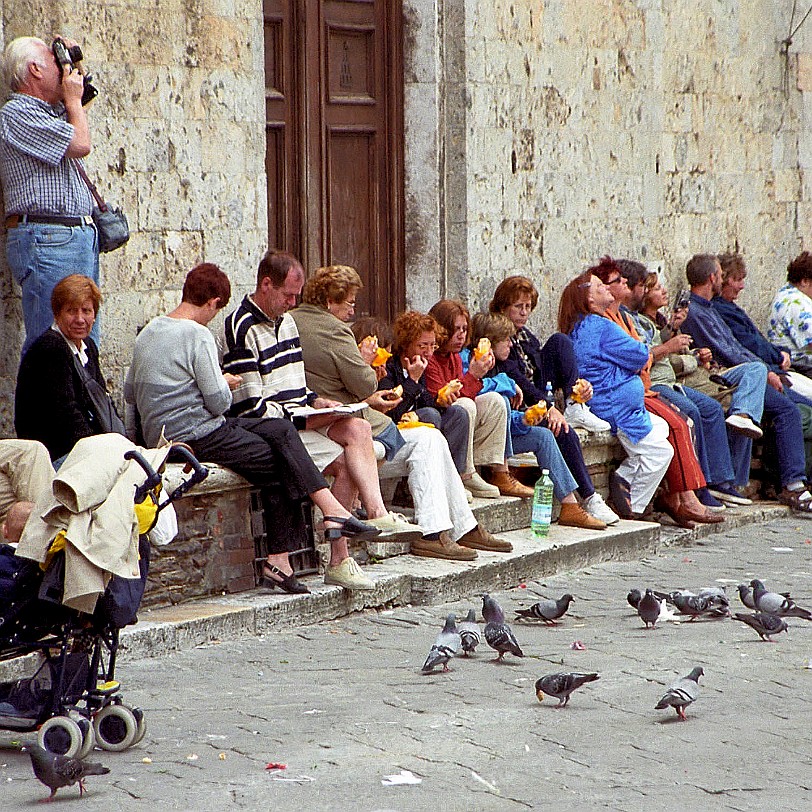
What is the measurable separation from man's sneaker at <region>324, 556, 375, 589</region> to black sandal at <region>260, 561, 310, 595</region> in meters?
0.16

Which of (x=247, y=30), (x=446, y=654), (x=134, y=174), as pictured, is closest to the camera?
(x=446, y=654)

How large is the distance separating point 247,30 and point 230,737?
4.54 m

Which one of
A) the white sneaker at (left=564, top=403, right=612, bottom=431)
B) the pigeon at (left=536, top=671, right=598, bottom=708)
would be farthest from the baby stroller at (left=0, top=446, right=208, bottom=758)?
the white sneaker at (left=564, top=403, right=612, bottom=431)

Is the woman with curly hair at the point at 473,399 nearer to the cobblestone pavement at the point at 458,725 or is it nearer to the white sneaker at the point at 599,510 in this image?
the white sneaker at the point at 599,510

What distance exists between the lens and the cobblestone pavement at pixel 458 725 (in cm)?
490

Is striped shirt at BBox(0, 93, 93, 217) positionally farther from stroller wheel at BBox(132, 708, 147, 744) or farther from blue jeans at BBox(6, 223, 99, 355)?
stroller wheel at BBox(132, 708, 147, 744)

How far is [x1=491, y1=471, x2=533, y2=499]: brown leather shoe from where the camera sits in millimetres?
9211

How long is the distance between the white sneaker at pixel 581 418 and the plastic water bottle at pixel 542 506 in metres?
0.84

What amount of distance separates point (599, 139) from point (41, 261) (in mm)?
5259

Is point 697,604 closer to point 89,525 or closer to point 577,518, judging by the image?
point 577,518

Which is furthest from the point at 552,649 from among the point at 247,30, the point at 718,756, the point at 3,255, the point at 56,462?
the point at 247,30

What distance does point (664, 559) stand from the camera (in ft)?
31.1

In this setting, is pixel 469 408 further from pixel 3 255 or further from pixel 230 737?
pixel 230 737

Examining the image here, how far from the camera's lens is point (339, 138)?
10055 millimetres
